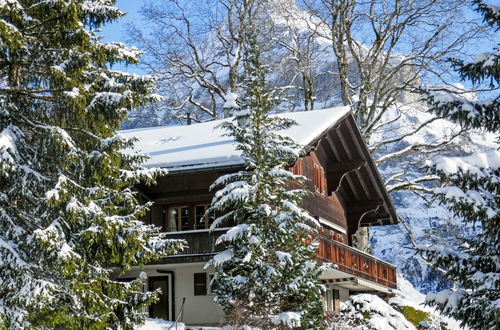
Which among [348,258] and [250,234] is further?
[348,258]

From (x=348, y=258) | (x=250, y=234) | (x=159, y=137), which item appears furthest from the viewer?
(x=159, y=137)

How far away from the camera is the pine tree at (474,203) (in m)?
12.7

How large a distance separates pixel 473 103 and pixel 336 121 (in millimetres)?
13313

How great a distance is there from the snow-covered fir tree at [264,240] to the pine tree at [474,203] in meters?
5.34

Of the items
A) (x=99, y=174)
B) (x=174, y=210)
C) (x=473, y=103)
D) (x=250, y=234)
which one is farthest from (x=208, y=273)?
(x=473, y=103)

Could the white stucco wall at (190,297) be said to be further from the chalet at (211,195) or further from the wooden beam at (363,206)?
the wooden beam at (363,206)

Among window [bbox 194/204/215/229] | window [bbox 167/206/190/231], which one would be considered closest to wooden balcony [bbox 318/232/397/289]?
window [bbox 194/204/215/229]

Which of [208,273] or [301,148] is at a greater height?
[301,148]

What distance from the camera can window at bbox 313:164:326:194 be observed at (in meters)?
28.8

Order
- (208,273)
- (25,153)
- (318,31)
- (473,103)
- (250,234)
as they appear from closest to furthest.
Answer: (473,103)
(25,153)
(250,234)
(208,273)
(318,31)

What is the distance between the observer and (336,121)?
27.0 metres

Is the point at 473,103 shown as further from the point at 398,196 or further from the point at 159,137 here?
the point at 398,196

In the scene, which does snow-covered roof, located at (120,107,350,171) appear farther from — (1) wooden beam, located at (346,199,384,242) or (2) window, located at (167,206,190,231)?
(1) wooden beam, located at (346,199,384,242)

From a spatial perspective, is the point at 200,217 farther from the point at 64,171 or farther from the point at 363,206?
the point at 64,171
